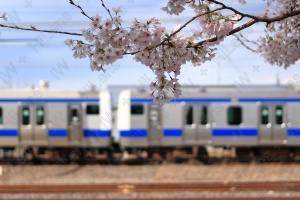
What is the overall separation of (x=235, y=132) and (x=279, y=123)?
5.15ft

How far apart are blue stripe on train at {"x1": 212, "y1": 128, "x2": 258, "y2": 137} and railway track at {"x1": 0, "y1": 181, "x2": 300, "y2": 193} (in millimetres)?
5604

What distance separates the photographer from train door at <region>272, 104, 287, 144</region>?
56.9 feet

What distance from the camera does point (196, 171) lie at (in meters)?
15.6

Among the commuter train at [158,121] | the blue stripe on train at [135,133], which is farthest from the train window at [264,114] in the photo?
the blue stripe on train at [135,133]

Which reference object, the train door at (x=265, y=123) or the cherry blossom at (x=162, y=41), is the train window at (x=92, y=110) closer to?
the train door at (x=265, y=123)

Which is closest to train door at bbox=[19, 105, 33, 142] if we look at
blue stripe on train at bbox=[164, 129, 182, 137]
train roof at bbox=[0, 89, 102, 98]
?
train roof at bbox=[0, 89, 102, 98]

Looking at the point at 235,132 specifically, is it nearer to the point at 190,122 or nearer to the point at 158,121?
the point at 190,122

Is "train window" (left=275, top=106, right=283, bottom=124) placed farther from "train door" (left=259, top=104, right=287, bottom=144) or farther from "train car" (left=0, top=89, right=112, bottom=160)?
"train car" (left=0, top=89, right=112, bottom=160)

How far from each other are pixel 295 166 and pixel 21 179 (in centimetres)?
870

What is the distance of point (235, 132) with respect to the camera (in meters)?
17.3

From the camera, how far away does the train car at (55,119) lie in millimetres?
17625

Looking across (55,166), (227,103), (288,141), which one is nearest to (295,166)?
(288,141)

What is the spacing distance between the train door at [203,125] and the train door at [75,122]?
410 cm

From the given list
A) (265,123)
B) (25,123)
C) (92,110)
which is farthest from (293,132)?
(25,123)
